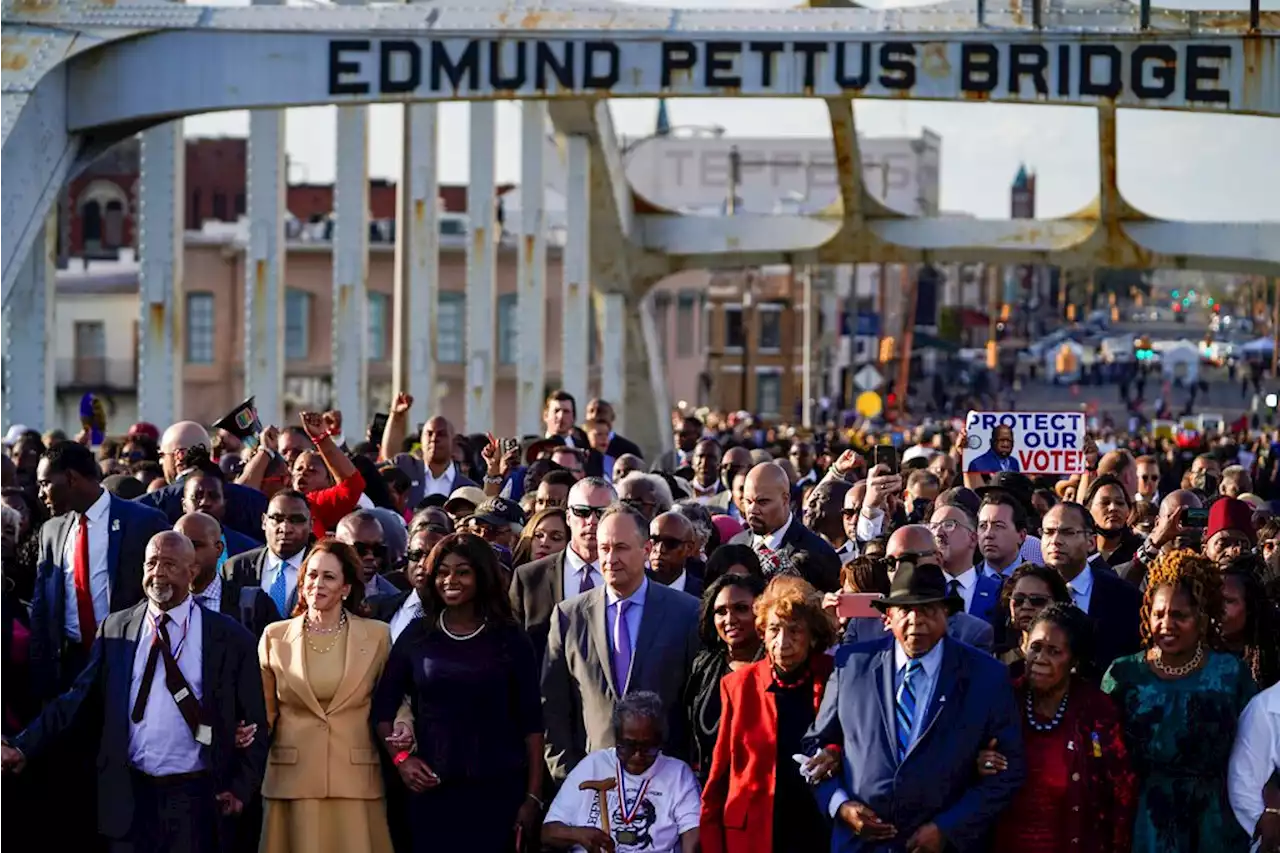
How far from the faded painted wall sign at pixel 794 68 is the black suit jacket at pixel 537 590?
7535 millimetres

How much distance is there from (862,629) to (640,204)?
26.9 meters

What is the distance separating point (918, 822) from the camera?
31.2ft

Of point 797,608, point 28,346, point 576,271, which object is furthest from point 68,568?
point 576,271

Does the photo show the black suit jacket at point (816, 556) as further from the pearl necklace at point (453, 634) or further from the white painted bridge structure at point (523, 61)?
the white painted bridge structure at point (523, 61)

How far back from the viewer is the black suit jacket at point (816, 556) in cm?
1153

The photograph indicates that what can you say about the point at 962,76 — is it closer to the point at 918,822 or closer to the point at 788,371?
the point at 918,822

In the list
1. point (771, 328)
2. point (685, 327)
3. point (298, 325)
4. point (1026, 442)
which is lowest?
point (1026, 442)

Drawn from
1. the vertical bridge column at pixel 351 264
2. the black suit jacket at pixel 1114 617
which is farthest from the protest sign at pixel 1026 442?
the vertical bridge column at pixel 351 264

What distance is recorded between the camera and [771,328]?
93.6 metres

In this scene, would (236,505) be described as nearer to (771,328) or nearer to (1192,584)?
(1192,584)

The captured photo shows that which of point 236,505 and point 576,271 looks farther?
point 576,271

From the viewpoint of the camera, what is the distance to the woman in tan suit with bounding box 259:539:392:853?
34.9 feet

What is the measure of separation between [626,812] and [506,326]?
188ft

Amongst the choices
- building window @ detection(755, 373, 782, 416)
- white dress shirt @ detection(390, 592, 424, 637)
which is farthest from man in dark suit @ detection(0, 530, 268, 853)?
building window @ detection(755, 373, 782, 416)
